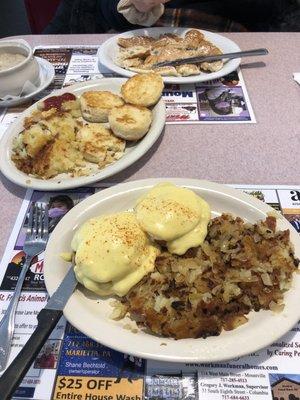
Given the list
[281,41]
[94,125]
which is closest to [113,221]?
[94,125]

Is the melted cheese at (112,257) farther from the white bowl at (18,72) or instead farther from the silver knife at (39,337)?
the white bowl at (18,72)

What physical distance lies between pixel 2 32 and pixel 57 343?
3186mm

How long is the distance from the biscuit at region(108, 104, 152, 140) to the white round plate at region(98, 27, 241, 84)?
262mm

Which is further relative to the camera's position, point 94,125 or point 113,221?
point 94,125

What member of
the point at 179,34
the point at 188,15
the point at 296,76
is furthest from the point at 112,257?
the point at 188,15

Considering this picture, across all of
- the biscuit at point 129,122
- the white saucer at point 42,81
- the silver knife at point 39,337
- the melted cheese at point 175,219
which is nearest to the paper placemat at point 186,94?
the white saucer at point 42,81

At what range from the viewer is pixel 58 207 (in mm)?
950

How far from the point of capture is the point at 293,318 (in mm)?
628

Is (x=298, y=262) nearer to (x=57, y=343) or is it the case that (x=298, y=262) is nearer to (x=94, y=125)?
(x=57, y=343)

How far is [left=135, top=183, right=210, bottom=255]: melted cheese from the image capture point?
0.72 meters

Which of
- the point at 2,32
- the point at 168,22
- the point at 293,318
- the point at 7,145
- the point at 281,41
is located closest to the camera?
the point at 293,318

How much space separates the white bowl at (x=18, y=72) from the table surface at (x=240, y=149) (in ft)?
1.14

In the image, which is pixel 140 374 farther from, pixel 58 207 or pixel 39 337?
pixel 58 207

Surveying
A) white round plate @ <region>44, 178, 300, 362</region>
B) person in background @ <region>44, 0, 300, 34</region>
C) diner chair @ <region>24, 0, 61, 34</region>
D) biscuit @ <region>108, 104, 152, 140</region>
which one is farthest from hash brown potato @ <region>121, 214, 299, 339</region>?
diner chair @ <region>24, 0, 61, 34</region>
